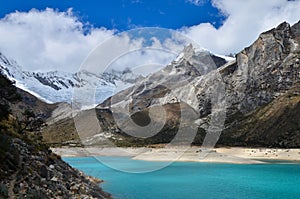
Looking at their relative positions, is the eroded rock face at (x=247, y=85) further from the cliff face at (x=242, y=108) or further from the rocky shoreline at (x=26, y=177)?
the rocky shoreline at (x=26, y=177)

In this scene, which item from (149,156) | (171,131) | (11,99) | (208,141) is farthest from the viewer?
(171,131)

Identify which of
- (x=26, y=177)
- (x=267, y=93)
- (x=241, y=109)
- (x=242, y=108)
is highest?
(x=267, y=93)

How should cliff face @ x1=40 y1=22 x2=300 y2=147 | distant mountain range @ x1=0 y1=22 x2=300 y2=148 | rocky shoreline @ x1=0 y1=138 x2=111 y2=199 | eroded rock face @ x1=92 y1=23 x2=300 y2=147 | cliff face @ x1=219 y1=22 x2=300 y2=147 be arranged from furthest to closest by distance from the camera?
eroded rock face @ x1=92 y1=23 x2=300 y2=147
cliff face @ x1=40 y1=22 x2=300 y2=147
distant mountain range @ x1=0 y1=22 x2=300 y2=148
cliff face @ x1=219 y1=22 x2=300 y2=147
rocky shoreline @ x1=0 y1=138 x2=111 y2=199

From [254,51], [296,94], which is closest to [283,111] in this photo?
[296,94]

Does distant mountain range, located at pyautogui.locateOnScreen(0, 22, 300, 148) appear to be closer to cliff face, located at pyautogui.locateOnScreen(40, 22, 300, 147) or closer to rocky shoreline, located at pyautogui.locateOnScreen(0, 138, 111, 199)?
cliff face, located at pyautogui.locateOnScreen(40, 22, 300, 147)

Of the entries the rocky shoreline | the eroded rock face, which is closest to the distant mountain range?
the eroded rock face

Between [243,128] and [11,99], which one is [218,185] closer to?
[11,99]

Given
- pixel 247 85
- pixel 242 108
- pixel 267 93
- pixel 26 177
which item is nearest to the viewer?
pixel 26 177

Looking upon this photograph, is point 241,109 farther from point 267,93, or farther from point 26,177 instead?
point 26,177

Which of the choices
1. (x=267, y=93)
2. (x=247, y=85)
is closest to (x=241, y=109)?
(x=247, y=85)

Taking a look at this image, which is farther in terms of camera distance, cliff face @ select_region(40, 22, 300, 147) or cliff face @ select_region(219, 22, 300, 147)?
cliff face @ select_region(40, 22, 300, 147)

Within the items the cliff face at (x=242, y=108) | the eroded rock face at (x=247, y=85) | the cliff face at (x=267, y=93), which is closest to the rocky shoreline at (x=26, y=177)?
the cliff face at (x=242, y=108)
